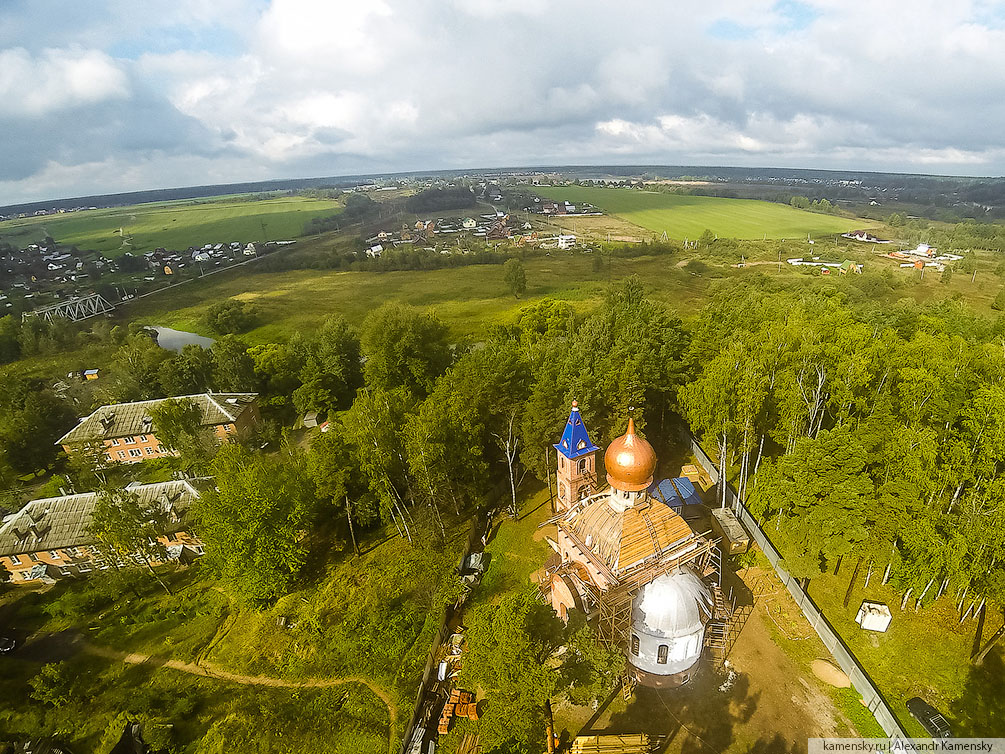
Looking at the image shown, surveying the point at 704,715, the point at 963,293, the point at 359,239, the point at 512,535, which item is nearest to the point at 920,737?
the point at 704,715

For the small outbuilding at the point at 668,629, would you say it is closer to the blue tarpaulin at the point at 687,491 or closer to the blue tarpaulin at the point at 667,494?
the blue tarpaulin at the point at 667,494

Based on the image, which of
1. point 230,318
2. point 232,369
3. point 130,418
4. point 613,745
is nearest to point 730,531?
point 613,745

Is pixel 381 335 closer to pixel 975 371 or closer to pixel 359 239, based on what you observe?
pixel 975 371

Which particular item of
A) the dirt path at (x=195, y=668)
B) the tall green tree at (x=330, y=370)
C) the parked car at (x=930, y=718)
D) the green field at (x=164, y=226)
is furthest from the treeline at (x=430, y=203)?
the parked car at (x=930, y=718)

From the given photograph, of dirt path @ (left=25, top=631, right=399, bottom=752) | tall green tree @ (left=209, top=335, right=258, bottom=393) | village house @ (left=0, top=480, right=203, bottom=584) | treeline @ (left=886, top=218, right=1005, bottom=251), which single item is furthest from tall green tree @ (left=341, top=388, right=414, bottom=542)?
treeline @ (left=886, top=218, right=1005, bottom=251)

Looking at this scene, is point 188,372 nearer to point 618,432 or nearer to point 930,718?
point 618,432

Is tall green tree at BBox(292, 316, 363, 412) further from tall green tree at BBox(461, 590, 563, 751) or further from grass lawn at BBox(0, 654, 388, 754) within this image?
tall green tree at BBox(461, 590, 563, 751)
